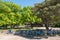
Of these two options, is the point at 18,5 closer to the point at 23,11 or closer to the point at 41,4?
the point at 23,11

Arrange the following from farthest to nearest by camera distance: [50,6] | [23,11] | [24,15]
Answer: [23,11] → [24,15] → [50,6]

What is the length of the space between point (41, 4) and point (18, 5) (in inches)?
1055

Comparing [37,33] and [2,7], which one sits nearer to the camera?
[37,33]

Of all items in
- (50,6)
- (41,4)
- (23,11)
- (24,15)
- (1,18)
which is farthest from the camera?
(23,11)

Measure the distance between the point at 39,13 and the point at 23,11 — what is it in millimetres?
27878

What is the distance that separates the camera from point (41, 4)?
104ft

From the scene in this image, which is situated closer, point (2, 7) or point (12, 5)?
point (2, 7)

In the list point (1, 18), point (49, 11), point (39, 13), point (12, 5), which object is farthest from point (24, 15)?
point (49, 11)

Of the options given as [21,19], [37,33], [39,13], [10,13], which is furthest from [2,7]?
[37,33]

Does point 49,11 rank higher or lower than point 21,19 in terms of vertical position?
higher

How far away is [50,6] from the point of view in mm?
26969

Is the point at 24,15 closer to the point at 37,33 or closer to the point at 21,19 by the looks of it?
the point at 21,19

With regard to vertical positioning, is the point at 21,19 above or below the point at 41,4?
below

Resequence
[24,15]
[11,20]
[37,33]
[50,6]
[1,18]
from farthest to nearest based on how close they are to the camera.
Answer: [24,15]
[11,20]
[1,18]
[37,33]
[50,6]
